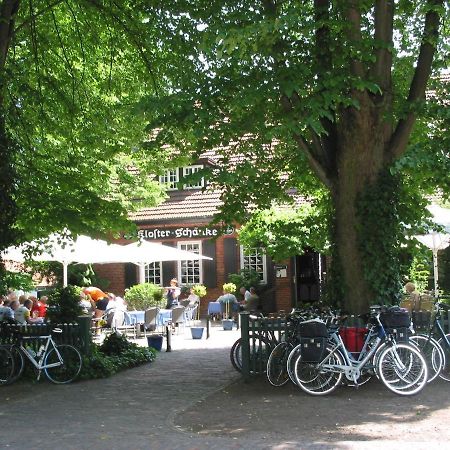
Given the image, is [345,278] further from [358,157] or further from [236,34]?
[236,34]

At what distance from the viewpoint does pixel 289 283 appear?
90.1ft

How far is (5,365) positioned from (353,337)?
5.82 metres

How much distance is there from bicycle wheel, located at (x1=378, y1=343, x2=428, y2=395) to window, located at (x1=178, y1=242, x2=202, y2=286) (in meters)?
19.5

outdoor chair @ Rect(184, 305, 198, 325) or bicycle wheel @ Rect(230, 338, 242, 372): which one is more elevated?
outdoor chair @ Rect(184, 305, 198, 325)

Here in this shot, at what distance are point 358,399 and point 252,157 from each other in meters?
6.14

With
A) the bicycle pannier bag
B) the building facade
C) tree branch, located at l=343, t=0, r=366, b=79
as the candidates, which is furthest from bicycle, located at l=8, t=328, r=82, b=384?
the building facade

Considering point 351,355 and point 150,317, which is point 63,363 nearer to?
point 351,355

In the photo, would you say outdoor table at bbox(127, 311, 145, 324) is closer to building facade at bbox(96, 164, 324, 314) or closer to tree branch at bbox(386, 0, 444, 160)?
building facade at bbox(96, 164, 324, 314)

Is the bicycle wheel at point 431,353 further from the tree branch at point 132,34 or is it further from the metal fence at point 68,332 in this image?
the tree branch at point 132,34

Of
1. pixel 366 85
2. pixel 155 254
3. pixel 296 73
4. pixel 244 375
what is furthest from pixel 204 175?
pixel 155 254

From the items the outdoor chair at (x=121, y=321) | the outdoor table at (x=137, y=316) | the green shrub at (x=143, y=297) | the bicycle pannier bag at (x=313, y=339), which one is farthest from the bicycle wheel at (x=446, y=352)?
the green shrub at (x=143, y=297)

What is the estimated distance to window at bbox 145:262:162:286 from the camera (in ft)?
99.5

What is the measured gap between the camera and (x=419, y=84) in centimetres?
1206

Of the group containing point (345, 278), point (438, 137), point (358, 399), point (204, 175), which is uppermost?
point (438, 137)
